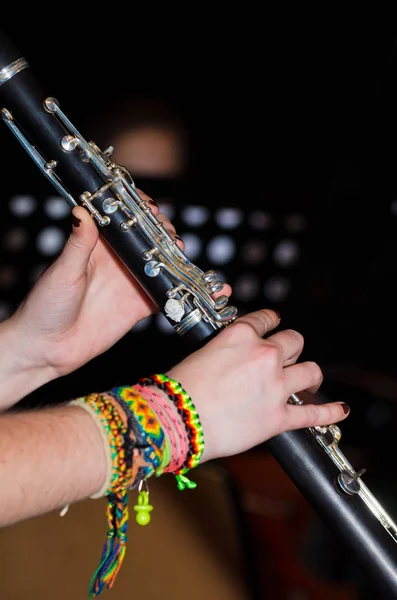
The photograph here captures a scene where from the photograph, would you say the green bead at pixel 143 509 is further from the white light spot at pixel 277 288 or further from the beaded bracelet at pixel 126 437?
the white light spot at pixel 277 288

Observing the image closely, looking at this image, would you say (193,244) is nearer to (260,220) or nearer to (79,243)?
(260,220)

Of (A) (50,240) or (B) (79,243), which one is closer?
(B) (79,243)

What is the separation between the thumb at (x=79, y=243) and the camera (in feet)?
2.69

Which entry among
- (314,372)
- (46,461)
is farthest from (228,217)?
(46,461)

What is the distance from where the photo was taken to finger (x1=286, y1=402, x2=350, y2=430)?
73cm

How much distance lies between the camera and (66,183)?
0.87 meters

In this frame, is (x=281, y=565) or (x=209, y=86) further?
(x=209, y=86)

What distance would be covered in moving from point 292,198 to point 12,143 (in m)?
1.31

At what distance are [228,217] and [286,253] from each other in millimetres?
359

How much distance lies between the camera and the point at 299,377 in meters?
0.75

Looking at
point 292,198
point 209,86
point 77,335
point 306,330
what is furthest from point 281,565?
point 209,86

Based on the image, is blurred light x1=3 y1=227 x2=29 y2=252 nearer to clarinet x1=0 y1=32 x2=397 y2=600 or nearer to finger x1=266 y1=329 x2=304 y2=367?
clarinet x1=0 y1=32 x2=397 y2=600

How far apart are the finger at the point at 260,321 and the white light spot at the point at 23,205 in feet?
6.23

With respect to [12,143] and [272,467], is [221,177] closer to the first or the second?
[12,143]
